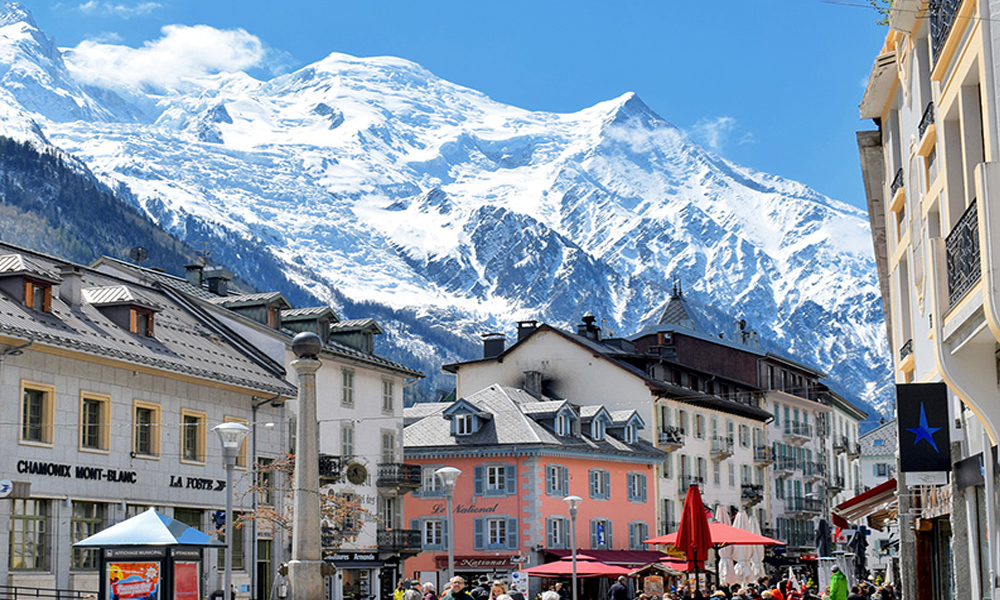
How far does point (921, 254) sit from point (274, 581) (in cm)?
2862

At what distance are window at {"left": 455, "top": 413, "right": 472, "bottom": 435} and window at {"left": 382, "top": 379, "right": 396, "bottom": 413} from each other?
26.8ft

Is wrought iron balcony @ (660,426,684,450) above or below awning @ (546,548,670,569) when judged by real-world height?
above

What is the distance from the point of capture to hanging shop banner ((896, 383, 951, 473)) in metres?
18.8

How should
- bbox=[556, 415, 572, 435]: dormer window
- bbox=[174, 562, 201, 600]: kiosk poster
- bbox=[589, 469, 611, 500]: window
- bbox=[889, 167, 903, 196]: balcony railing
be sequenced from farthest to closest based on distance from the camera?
bbox=[589, 469, 611, 500]: window
bbox=[556, 415, 572, 435]: dormer window
bbox=[889, 167, 903, 196]: balcony railing
bbox=[174, 562, 201, 600]: kiosk poster

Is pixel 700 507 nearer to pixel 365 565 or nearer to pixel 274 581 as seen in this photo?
pixel 274 581

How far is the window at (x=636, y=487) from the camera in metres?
69.2

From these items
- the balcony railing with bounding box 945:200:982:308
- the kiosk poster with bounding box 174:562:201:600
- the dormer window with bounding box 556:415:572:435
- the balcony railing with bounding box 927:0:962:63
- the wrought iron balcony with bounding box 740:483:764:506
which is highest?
the balcony railing with bounding box 927:0:962:63

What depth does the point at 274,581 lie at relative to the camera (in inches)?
1766

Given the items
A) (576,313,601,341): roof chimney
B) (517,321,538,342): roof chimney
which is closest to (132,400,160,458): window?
(517,321,538,342): roof chimney

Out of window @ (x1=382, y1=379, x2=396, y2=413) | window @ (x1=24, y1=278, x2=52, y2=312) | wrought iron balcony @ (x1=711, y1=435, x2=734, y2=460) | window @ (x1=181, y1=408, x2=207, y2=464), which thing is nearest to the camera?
window @ (x1=24, y1=278, x2=52, y2=312)

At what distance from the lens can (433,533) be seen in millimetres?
64625

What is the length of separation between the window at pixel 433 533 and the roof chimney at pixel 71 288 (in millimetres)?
27782

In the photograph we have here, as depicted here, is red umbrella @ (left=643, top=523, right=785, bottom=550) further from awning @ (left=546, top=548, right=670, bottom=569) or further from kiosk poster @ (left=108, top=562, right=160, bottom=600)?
awning @ (left=546, top=548, right=670, bottom=569)

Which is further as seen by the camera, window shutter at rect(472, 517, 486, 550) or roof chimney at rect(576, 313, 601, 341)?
roof chimney at rect(576, 313, 601, 341)
